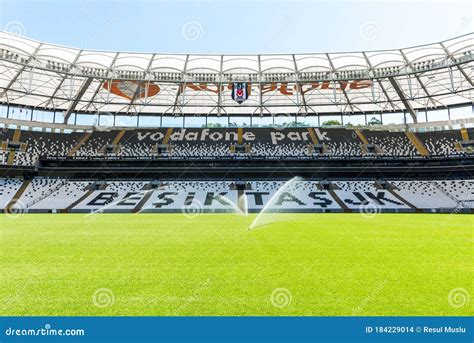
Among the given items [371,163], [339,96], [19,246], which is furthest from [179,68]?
[19,246]

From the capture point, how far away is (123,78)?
41.7 m

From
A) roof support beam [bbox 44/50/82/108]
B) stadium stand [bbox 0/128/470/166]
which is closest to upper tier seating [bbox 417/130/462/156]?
stadium stand [bbox 0/128/470/166]

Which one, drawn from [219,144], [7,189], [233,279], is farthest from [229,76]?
[233,279]

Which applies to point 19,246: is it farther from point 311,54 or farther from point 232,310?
point 311,54

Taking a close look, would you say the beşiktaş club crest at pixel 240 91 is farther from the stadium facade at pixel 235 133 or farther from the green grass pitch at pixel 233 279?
the green grass pitch at pixel 233 279

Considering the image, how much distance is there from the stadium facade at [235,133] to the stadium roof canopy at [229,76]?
177 mm

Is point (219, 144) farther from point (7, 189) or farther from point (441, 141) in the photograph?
point (441, 141)

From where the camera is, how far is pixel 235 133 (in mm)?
55875

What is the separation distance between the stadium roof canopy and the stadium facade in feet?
0.58

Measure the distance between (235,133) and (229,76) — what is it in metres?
13.1

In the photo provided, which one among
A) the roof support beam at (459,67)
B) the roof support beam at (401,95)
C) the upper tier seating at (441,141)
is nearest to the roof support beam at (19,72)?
the roof support beam at (401,95)

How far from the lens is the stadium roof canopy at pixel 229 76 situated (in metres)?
38.2

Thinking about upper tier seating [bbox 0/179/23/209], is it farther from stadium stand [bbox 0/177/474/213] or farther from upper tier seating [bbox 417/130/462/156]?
upper tier seating [bbox 417/130/462/156]

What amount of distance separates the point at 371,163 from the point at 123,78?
36.5 m
